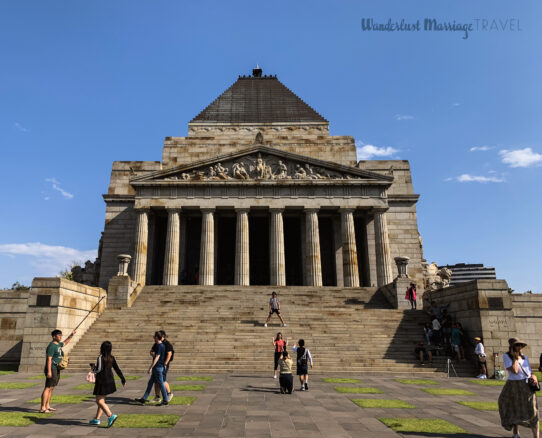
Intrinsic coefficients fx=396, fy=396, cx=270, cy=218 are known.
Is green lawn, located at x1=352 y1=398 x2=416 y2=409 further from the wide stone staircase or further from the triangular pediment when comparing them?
the triangular pediment

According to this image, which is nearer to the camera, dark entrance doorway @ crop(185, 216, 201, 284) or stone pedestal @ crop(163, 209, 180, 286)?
stone pedestal @ crop(163, 209, 180, 286)

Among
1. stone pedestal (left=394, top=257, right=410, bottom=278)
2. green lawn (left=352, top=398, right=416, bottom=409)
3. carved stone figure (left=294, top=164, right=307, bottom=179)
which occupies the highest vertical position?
carved stone figure (left=294, top=164, right=307, bottom=179)

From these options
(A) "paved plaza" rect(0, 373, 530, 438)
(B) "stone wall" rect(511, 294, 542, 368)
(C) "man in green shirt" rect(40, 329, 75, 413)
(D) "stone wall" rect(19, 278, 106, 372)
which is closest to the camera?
(A) "paved plaza" rect(0, 373, 530, 438)

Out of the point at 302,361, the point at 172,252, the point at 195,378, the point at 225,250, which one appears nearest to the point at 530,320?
the point at 302,361

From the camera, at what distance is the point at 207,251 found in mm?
32969

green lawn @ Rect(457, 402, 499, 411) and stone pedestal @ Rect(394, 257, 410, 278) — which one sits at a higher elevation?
stone pedestal @ Rect(394, 257, 410, 278)

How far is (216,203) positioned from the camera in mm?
34125

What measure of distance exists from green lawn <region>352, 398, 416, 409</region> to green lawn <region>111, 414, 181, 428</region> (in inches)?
182

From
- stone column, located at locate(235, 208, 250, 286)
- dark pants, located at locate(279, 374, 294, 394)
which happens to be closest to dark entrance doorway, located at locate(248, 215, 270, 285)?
stone column, located at locate(235, 208, 250, 286)

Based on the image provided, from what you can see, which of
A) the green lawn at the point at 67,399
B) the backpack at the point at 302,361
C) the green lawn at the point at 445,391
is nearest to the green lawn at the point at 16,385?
the green lawn at the point at 67,399

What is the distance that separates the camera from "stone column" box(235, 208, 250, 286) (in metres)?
32.3

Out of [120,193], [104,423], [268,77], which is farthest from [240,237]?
[268,77]

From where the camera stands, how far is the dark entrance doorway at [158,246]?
36.0m

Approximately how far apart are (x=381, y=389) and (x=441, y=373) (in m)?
5.36
